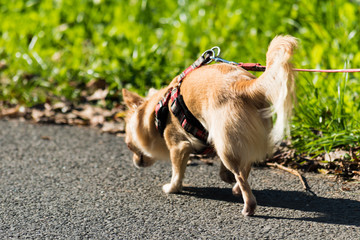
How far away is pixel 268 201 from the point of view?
323 centimetres

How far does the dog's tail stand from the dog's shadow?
1.87 feet

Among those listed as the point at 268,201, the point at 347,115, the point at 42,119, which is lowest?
the point at 42,119

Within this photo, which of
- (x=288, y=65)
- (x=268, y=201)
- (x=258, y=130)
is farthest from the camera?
(x=268, y=201)

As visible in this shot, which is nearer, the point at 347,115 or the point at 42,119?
the point at 347,115

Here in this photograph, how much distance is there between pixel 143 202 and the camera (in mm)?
3242

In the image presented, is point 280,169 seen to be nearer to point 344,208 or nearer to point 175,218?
point 344,208

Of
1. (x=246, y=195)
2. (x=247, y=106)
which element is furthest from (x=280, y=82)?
(x=246, y=195)

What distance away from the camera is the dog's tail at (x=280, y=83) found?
105 inches

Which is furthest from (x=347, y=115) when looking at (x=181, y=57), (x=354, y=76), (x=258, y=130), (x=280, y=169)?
(x=181, y=57)

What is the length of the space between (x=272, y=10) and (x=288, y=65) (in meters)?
3.50

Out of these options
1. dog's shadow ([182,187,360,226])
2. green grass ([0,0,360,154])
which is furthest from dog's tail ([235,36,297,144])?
green grass ([0,0,360,154])

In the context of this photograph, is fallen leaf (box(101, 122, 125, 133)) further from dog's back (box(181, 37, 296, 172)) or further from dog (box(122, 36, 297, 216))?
dog's back (box(181, 37, 296, 172))

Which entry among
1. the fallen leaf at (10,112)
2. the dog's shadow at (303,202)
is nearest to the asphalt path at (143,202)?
the dog's shadow at (303,202)

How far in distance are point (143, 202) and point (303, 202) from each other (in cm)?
104
